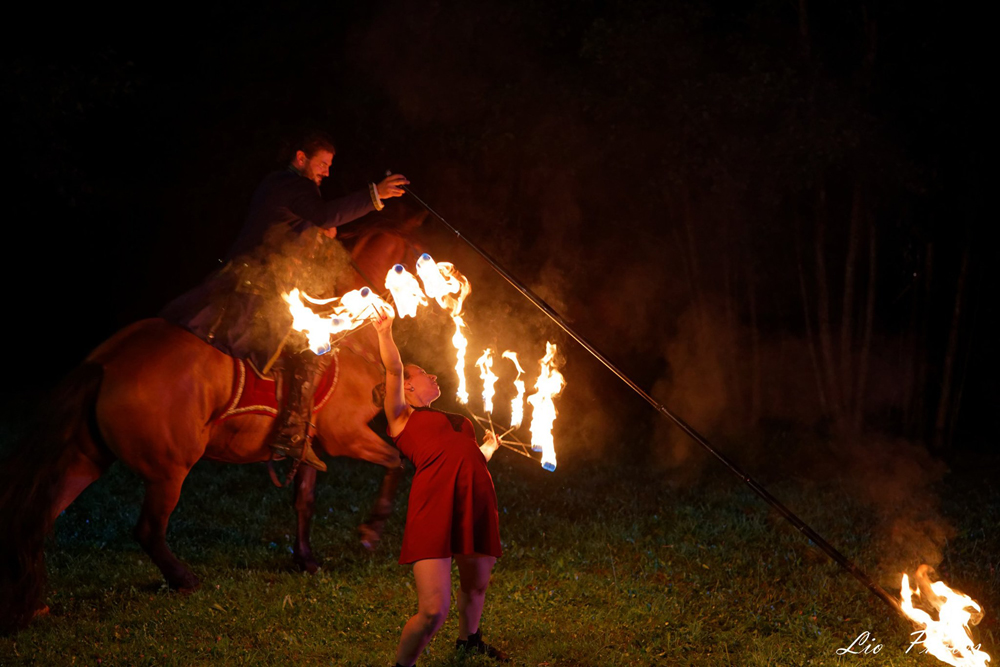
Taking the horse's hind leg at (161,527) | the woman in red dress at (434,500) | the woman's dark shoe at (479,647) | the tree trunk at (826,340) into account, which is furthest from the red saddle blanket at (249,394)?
the tree trunk at (826,340)

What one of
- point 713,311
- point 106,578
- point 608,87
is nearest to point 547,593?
point 106,578

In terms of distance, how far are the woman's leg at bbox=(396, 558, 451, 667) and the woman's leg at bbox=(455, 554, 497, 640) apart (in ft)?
0.89

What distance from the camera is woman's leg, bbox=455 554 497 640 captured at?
17.4 ft

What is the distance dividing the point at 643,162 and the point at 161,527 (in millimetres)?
8668

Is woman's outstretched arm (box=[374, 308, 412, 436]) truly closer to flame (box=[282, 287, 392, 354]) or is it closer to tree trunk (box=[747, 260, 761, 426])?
flame (box=[282, 287, 392, 354])

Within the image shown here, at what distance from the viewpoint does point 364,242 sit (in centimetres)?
730

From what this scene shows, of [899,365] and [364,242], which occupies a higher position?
[899,365]

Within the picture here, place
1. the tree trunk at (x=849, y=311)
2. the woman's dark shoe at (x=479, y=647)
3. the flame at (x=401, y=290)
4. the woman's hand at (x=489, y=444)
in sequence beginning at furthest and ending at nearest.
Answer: the tree trunk at (x=849, y=311), the woman's dark shoe at (x=479, y=647), the woman's hand at (x=489, y=444), the flame at (x=401, y=290)

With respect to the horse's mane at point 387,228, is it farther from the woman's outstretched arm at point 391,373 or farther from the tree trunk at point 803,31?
the tree trunk at point 803,31

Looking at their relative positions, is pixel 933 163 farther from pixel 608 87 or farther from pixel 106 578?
pixel 106 578

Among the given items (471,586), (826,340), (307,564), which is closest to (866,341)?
(826,340)

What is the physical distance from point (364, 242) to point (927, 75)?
8420 mm

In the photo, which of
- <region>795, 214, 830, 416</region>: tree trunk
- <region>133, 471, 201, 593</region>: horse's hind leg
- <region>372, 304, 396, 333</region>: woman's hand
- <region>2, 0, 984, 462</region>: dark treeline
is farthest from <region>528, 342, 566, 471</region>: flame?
<region>795, 214, 830, 416</region>: tree trunk

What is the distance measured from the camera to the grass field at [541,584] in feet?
20.2
